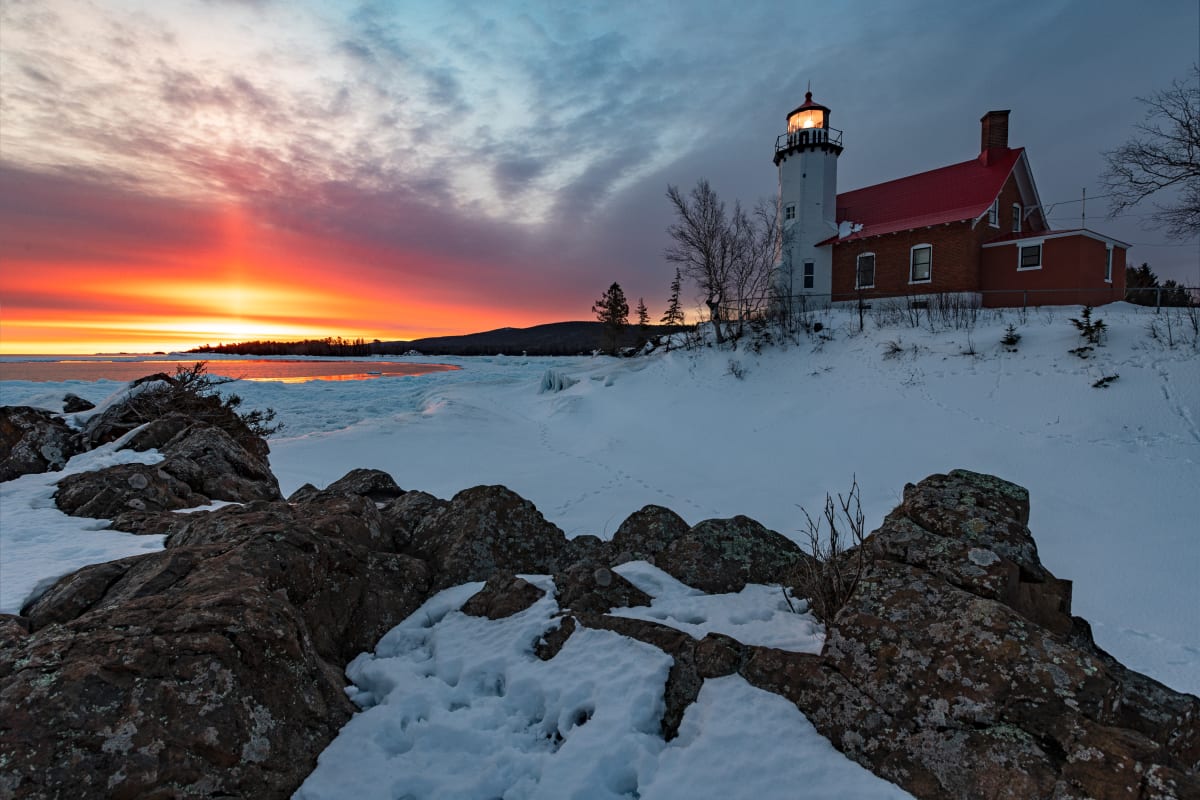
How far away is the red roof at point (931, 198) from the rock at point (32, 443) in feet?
102

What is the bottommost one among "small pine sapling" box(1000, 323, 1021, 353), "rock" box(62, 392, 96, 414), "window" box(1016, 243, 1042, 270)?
"rock" box(62, 392, 96, 414)

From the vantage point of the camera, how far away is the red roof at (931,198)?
1012 inches

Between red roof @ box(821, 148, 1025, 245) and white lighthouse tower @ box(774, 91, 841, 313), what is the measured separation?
1092 mm

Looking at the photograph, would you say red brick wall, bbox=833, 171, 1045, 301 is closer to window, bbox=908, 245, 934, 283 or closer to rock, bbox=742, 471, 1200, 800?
window, bbox=908, 245, 934, 283

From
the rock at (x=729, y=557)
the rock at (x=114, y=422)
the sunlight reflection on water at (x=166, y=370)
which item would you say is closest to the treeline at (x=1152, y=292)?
the rock at (x=729, y=557)

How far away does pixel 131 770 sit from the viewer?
1.98 meters

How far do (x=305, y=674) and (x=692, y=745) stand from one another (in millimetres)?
1974

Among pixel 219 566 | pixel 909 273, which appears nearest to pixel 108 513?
pixel 219 566

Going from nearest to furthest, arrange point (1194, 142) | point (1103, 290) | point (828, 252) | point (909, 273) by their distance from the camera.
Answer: point (1194, 142)
point (1103, 290)
point (909, 273)
point (828, 252)

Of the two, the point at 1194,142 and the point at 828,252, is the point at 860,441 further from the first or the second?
the point at 828,252

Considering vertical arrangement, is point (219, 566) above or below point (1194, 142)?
below

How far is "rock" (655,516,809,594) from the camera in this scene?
4535mm

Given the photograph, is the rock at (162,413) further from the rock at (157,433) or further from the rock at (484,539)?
the rock at (484,539)

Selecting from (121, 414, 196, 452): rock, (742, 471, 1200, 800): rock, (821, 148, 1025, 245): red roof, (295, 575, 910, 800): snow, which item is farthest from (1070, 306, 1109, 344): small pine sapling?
(121, 414, 196, 452): rock
